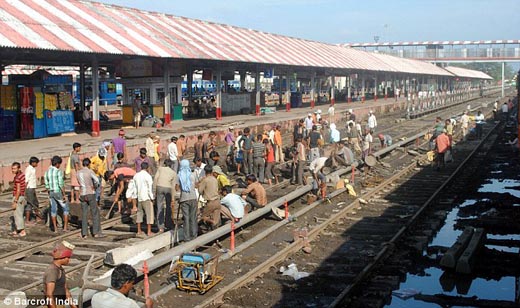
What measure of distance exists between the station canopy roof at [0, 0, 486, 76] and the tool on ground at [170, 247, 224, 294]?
43.8 ft

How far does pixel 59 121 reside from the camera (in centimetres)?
2744

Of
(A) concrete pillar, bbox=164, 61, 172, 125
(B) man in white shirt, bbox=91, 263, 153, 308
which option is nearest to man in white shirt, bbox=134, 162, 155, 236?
(B) man in white shirt, bbox=91, 263, 153, 308

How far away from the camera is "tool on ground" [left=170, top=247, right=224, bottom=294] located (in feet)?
32.4

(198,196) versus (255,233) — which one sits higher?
(198,196)

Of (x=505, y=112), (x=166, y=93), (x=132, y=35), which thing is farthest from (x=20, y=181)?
(x=505, y=112)

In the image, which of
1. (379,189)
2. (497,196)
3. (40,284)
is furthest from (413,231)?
(40,284)

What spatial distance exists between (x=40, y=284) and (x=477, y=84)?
140235 millimetres

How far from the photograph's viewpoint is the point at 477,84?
140 meters

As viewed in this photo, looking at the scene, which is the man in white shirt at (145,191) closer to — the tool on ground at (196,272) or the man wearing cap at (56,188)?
the man wearing cap at (56,188)

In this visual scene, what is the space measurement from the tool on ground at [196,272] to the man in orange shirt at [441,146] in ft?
47.8

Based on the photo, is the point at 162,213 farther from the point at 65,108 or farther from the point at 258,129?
the point at 258,129

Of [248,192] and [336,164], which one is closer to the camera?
[248,192]

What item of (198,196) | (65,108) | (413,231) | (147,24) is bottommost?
(413,231)

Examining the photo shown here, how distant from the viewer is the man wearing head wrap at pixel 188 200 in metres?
12.1
